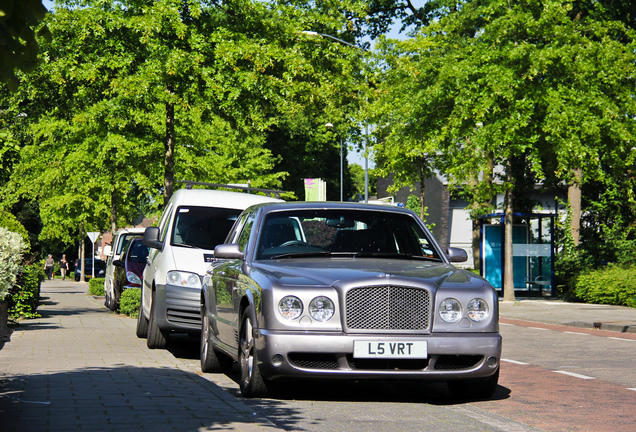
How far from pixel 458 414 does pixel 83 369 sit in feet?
13.1

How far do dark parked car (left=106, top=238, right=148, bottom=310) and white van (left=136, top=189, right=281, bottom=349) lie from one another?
7.38 metres

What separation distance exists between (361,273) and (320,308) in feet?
1.50

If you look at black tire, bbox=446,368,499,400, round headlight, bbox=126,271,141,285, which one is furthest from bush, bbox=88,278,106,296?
black tire, bbox=446,368,499,400

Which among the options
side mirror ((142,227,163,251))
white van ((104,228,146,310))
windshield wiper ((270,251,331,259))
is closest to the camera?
windshield wiper ((270,251,331,259))

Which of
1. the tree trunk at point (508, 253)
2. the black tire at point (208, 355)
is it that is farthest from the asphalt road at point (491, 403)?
the tree trunk at point (508, 253)

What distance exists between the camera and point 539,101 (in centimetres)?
2370

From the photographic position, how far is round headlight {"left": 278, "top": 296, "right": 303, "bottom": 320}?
6961mm

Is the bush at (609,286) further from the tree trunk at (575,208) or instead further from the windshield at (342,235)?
the windshield at (342,235)

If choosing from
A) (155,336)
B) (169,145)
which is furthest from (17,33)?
(169,145)

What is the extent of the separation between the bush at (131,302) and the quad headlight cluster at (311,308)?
12.2 metres

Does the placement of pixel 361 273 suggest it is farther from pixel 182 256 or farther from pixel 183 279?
pixel 182 256

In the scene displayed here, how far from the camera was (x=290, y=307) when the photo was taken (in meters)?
6.97

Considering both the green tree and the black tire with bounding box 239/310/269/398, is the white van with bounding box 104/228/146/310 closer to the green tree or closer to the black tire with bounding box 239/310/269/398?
the green tree

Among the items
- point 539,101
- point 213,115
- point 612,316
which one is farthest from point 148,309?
point 539,101
